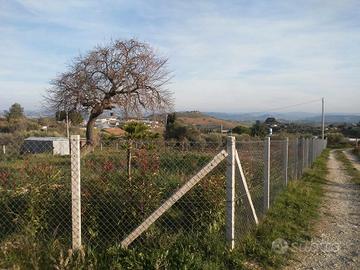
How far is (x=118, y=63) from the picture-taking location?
1067 inches

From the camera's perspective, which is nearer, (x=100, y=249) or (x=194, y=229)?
(x=100, y=249)

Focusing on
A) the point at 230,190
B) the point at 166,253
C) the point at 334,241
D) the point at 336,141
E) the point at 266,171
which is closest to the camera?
the point at 166,253

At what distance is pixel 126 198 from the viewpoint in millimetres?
5863

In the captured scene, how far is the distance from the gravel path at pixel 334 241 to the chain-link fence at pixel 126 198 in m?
0.94

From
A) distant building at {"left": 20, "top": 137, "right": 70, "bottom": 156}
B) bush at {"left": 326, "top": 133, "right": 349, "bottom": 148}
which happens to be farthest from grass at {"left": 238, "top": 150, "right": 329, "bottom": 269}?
bush at {"left": 326, "top": 133, "right": 349, "bottom": 148}

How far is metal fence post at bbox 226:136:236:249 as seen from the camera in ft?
17.5

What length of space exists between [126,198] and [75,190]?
926mm

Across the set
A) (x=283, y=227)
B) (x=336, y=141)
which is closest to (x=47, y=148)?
(x=283, y=227)

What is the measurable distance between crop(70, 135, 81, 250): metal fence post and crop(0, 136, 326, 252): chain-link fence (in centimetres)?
1

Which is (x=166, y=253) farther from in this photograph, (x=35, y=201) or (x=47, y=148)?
(x=47, y=148)

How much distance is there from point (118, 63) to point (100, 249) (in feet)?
74.4

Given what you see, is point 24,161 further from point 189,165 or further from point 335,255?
point 335,255

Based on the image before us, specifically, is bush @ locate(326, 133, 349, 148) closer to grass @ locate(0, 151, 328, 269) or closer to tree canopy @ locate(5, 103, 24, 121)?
tree canopy @ locate(5, 103, 24, 121)

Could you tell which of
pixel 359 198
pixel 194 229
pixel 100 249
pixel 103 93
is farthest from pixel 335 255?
pixel 103 93
